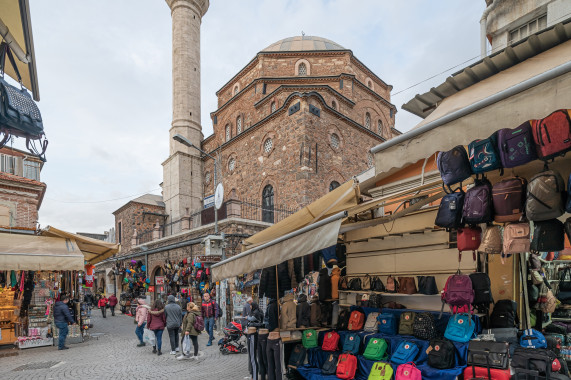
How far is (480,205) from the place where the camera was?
10.4 ft

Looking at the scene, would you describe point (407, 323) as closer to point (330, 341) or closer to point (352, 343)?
point (352, 343)

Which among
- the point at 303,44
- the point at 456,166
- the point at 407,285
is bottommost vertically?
the point at 407,285

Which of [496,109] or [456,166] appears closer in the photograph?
[496,109]

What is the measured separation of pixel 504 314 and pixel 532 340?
0.44m

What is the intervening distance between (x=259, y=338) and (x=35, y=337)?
8.84 m

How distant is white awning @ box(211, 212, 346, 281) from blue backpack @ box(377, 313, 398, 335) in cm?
244

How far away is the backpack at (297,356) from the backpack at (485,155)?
184 inches

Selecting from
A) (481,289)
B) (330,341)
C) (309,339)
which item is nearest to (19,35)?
(309,339)

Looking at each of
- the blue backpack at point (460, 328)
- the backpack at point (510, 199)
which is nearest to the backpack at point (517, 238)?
the backpack at point (510, 199)

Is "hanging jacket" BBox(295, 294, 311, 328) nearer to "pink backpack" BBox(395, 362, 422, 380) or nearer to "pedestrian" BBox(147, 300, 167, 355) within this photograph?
"pink backpack" BBox(395, 362, 422, 380)

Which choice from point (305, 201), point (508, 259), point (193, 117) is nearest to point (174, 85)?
point (193, 117)

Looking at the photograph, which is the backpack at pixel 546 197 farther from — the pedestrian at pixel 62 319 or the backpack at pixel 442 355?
the pedestrian at pixel 62 319

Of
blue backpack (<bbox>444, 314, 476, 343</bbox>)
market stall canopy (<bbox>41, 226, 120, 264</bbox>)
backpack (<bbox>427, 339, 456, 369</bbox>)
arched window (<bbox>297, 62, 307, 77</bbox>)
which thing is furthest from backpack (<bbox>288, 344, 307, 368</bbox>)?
arched window (<bbox>297, 62, 307, 77</bbox>)

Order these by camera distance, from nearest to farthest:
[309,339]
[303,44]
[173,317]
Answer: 1. [309,339]
2. [173,317]
3. [303,44]
